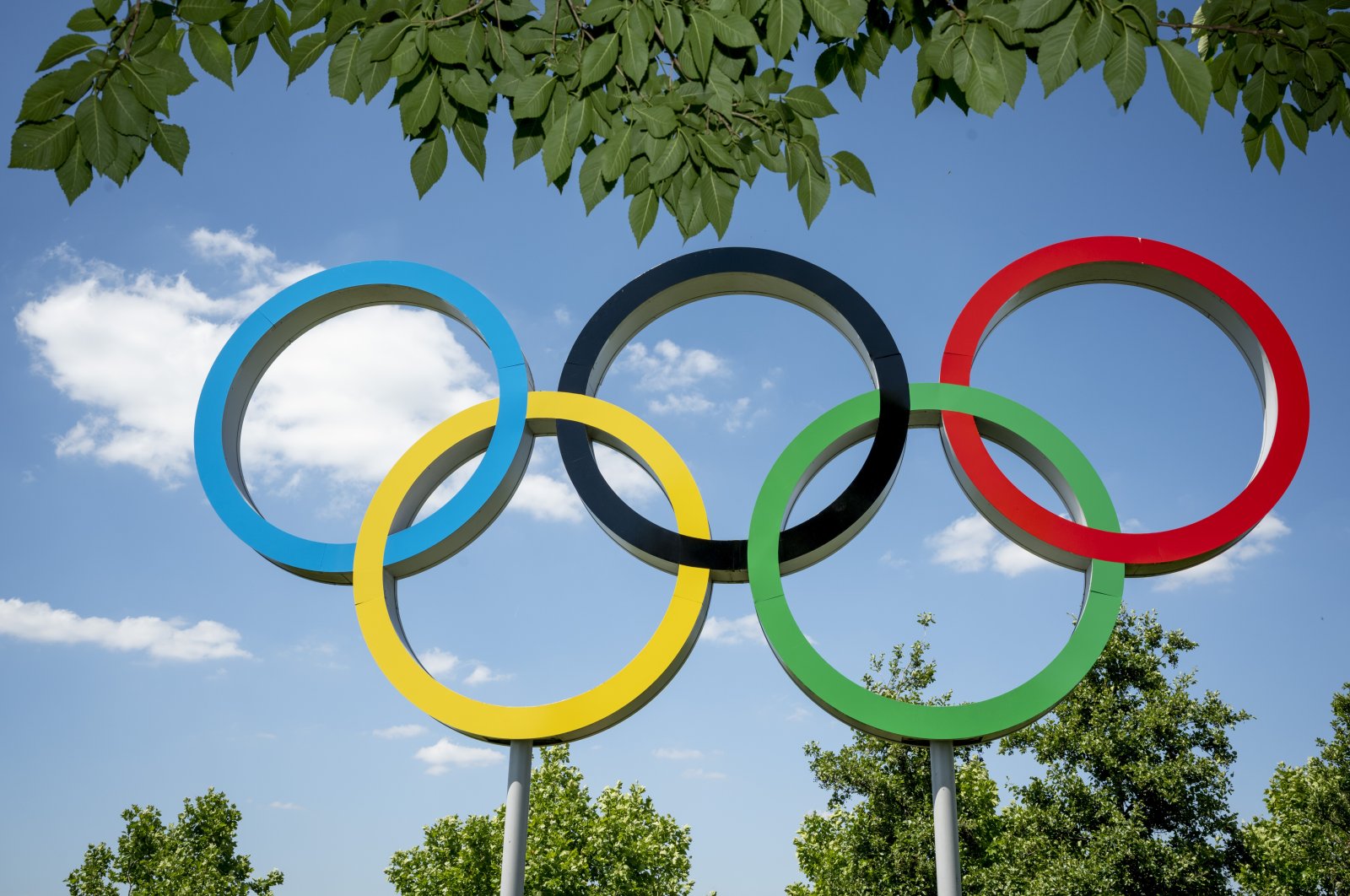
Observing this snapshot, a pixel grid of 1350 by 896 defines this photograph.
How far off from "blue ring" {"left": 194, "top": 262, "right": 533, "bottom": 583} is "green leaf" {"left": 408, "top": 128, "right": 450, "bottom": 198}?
6.80m

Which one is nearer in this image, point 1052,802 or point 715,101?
point 715,101

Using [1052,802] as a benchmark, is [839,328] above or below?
above

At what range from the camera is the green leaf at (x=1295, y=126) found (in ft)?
12.8

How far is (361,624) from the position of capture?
10.2 meters

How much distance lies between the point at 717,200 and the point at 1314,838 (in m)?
26.0

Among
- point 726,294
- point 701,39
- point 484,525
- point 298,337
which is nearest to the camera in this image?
point 701,39

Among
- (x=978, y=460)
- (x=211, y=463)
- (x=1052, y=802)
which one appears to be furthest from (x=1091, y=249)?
(x=1052, y=802)

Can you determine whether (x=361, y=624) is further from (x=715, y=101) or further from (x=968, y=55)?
(x=968, y=55)

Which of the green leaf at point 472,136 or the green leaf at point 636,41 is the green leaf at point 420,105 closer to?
the green leaf at point 472,136

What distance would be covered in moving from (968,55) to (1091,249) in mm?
8370

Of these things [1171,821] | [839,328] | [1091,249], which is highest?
[1091,249]

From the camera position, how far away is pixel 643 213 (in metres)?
3.90

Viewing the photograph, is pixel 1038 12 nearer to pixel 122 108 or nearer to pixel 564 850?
pixel 122 108

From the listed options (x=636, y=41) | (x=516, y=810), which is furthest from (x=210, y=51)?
(x=516, y=810)
